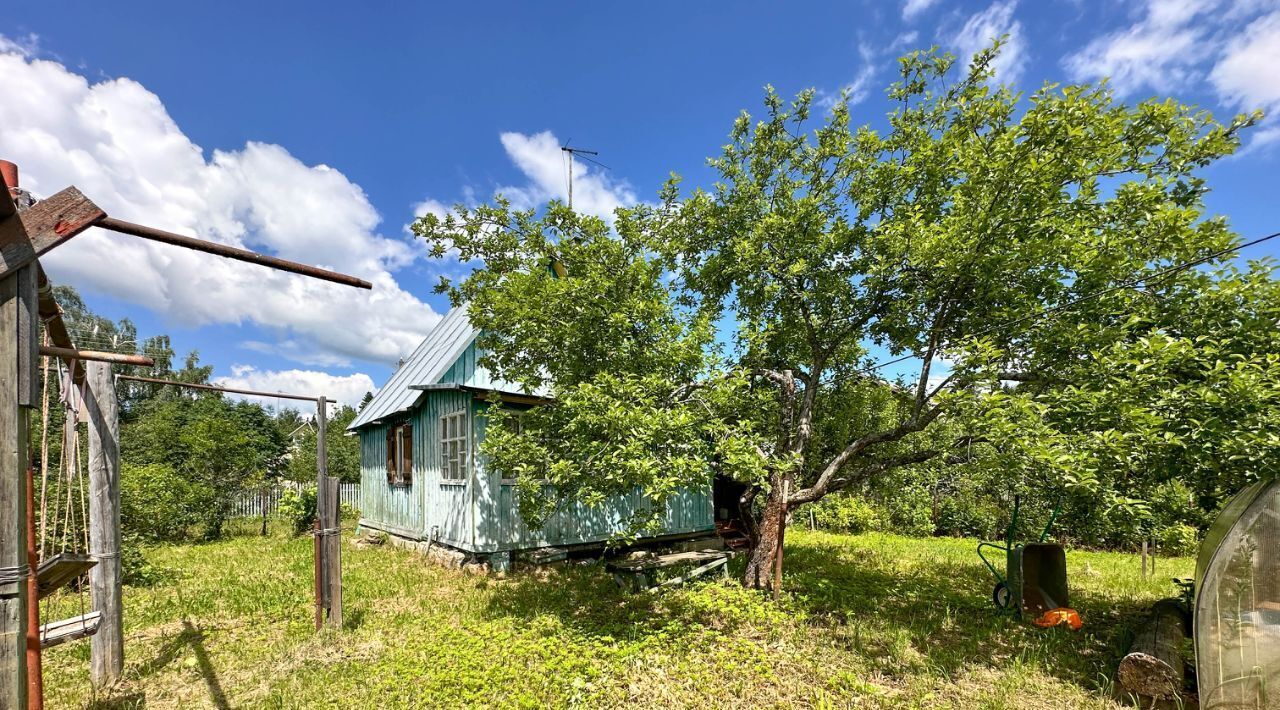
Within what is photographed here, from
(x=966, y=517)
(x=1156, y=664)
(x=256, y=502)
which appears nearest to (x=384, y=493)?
(x=256, y=502)

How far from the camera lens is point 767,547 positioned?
7691 millimetres

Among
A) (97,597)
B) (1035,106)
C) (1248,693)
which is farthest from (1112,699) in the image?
(97,597)

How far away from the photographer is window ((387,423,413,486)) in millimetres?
11490

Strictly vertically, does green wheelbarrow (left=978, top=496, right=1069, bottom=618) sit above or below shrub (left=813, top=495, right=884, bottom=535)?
above

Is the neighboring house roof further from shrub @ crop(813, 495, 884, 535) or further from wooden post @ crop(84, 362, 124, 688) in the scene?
shrub @ crop(813, 495, 884, 535)

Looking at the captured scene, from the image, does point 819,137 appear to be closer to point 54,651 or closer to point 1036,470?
point 1036,470

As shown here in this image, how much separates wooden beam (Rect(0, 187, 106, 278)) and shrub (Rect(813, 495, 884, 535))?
17164 mm

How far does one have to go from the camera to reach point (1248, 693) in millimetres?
3711

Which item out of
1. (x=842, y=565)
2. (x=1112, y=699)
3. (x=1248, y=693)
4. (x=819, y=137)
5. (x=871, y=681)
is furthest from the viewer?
(x=842, y=565)

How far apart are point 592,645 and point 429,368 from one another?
747 cm

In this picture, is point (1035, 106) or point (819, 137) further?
point (819, 137)

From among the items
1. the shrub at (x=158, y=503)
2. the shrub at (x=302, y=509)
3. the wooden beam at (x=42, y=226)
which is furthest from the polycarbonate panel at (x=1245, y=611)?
the shrub at (x=302, y=509)

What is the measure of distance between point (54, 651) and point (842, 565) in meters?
11.5

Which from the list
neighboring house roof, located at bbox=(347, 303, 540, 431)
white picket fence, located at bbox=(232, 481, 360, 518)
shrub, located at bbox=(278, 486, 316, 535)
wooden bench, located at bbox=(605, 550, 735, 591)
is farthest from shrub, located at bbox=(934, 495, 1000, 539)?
white picket fence, located at bbox=(232, 481, 360, 518)
